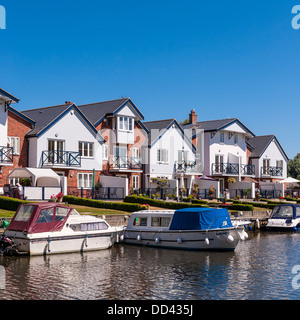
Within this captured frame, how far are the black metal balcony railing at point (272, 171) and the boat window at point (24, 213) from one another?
47216 mm

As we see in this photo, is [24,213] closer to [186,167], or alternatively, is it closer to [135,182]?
[135,182]

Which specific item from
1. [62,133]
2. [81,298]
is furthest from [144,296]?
[62,133]

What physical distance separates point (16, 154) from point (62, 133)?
492cm

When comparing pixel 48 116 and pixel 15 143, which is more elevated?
pixel 48 116

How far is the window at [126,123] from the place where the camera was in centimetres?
4931

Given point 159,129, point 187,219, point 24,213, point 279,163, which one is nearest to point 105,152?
point 159,129

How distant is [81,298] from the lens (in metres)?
16.1

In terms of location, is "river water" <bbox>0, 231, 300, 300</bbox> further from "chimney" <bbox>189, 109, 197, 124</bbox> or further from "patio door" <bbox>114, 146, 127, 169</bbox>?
"chimney" <bbox>189, 109, 197, 124</bbox>

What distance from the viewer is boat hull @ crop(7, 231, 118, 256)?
76.4ft

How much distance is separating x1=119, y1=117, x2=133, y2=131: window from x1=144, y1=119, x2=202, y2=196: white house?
348 cm

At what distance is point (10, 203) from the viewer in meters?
32.9

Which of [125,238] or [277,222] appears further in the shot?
[277,222]

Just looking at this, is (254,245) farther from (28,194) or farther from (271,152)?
(271,152)

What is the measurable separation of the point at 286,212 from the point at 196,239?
14904 millimetres
